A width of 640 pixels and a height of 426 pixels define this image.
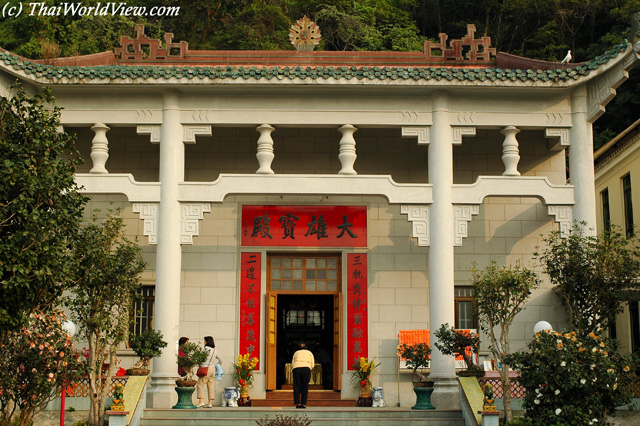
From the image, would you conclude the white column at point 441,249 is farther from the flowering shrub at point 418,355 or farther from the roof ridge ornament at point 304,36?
the roof ridge ornament at point 304,36

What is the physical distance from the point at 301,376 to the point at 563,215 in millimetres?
4526

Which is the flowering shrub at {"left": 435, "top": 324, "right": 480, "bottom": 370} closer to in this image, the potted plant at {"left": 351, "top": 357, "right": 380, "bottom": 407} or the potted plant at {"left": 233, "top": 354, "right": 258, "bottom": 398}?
the potted plant at {"left": 351, "top": 357, "right": 380, "bottom": 407}

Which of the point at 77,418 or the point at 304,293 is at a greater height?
the point at 304,293

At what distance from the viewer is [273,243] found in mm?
13938

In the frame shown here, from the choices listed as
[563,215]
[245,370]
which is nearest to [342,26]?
[563,215]

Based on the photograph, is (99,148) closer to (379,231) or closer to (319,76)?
(319,76)

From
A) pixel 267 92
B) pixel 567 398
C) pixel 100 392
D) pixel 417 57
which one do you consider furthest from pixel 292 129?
pixel 567 398

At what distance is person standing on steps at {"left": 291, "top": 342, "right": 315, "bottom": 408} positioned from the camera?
38.9ft

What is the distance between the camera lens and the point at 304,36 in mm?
15289

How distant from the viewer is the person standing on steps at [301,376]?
1184 cm

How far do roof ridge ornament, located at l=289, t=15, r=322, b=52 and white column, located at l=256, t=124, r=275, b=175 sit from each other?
117 inches

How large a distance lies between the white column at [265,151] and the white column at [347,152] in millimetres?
1061

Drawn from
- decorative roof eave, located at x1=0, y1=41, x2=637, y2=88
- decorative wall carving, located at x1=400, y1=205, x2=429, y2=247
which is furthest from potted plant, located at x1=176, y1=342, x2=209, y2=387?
decorative roof eave, located at x1=0, y1=41, x2=637, y2=88

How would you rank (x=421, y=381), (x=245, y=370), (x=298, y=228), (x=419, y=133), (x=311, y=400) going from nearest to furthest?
(x=421, y=381), (x=419, y=133), (x=245, y=370), (x=311, y=400), (x=298, y=228)
